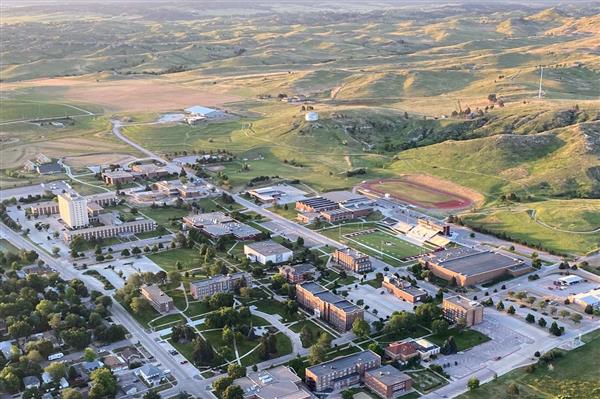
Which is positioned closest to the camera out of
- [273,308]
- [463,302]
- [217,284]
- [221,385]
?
[221,385]

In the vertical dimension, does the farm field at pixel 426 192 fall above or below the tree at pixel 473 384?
above

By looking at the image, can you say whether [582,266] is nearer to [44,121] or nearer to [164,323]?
[164,323]

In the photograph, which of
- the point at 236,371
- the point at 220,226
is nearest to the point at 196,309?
the point at 236,371

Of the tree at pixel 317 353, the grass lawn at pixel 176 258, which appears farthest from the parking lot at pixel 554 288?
the grass lawn at pixel 176 258

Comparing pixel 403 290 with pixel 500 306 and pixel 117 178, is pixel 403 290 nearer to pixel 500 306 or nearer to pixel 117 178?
pixel 500 306

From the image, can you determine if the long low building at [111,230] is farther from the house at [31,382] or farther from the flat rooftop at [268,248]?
the house at [31,382]
